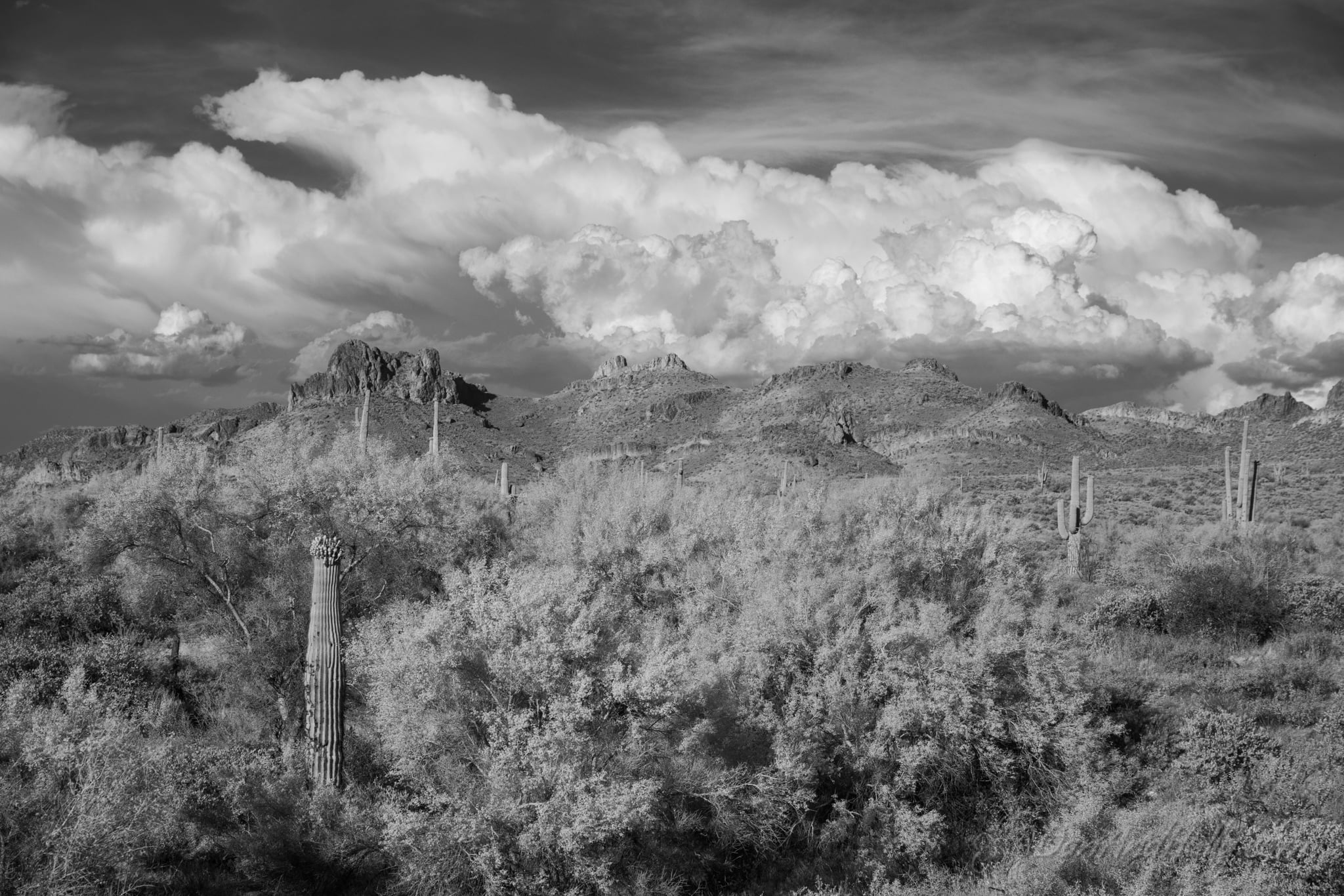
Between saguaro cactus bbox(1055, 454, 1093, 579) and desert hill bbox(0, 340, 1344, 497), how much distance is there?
75.8 ft

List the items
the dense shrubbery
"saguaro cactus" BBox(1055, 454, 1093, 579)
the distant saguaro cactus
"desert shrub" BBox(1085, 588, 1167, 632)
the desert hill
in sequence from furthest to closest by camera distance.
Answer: the desert hill < the distant saguaro cactus < "saguaro cactus" BBox(1055, 454, 1093, 579) < "desert shrub" BBox(1085, 588, 1167, 632) < the dense shrubbery

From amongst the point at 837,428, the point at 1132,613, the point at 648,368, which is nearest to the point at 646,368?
the point at 648,368

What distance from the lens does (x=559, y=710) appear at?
1015cm

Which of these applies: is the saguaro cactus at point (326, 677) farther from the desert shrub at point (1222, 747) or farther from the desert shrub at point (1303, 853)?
the desert shrub at point (1222, 747)

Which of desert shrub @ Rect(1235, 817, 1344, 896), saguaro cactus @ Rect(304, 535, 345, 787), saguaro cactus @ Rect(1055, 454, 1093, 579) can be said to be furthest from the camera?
saguaro cactus @ Rect(1055, 454, 1093, 579)

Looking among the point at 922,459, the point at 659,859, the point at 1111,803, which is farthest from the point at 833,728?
the point at 922,459

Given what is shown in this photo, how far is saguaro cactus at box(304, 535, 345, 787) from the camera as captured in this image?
11180 millimetres

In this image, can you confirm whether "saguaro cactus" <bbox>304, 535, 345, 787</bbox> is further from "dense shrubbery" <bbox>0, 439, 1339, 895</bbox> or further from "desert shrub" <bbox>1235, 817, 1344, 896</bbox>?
"desert shrub" <bbox>1235, 817, 1344, 896</bbox>

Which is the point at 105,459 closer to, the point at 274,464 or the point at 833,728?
the point at 274,464

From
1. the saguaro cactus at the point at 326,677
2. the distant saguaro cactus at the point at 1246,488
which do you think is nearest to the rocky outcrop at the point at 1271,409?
the distant saguaro cactus at the point at 1246,488

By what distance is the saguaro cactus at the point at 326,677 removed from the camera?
1118 centimetres

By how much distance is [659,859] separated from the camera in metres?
10.2

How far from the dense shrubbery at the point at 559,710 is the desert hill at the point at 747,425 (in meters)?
33.9

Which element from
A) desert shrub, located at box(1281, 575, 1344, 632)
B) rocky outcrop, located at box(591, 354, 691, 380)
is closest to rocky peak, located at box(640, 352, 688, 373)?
rocky outcrop, located at box(591, 354, 691, 380)
